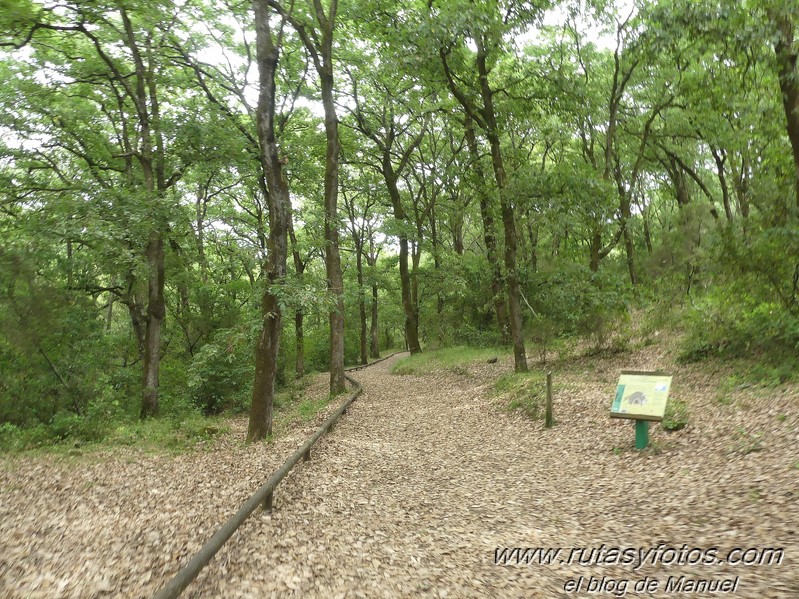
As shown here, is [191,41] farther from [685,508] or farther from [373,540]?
[685,508]

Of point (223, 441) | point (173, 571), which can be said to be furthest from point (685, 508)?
point (223, 441)

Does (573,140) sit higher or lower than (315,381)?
higher

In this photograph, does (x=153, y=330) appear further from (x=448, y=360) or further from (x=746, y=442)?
(x=746, y=442)

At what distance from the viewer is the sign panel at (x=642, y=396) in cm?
706

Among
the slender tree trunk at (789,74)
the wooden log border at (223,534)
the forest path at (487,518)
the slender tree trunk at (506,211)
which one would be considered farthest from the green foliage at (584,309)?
the wooden log border at (223,534)

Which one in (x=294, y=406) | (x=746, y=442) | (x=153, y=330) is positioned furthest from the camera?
(x=294, y=406)

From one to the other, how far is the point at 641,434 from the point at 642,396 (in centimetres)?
61

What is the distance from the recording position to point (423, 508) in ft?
20.3

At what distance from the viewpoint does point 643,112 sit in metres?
21.6

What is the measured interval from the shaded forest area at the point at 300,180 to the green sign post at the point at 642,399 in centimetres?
364

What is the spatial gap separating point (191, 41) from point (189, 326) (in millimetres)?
8885

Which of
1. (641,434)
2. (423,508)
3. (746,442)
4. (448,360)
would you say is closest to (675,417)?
(641,434)

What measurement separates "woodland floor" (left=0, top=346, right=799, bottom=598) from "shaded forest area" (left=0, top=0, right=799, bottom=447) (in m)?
2.39

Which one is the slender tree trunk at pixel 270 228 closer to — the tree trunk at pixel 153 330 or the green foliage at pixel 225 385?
the green foliage at pixel 225 385
